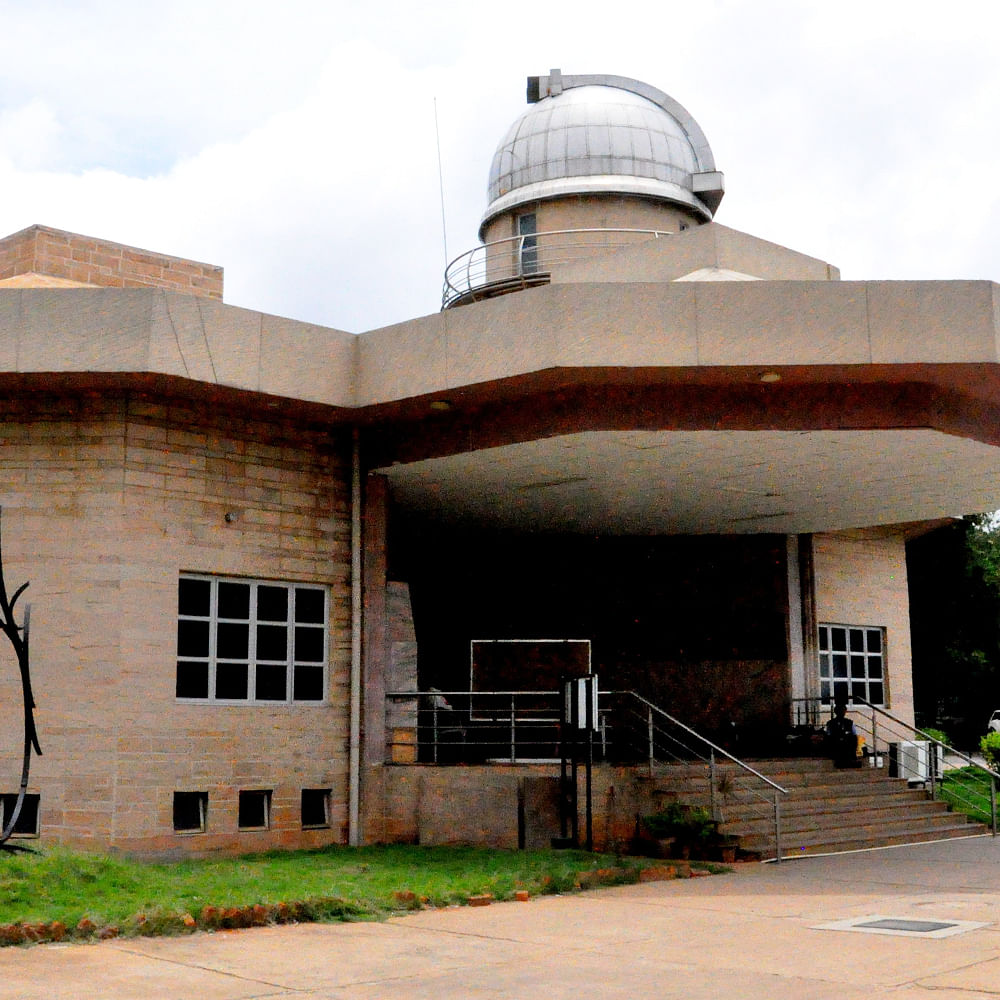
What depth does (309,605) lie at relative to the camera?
624 inches

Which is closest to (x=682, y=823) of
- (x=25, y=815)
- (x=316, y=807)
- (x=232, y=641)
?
(x=316, y=807)

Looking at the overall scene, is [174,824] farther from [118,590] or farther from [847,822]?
[847,822]

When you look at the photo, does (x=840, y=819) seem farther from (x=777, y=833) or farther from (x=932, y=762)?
(x=932, y=762)

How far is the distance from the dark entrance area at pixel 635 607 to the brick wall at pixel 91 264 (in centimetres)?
541

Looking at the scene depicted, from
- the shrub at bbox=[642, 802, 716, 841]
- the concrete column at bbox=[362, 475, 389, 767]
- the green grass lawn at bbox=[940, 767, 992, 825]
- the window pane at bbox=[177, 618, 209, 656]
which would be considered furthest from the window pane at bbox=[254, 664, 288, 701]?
→ the green grass lawn at bbox=[940, 767, 992, 825]

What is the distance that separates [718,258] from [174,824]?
1081 centimetres

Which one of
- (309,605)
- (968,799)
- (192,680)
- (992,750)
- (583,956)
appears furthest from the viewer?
(992,750)

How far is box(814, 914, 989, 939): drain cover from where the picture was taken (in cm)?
924

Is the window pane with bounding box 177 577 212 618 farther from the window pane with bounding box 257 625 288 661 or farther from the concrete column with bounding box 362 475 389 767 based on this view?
the concrete column with bounding box 362 475 389 767

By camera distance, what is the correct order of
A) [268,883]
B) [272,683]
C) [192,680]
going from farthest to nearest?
[272,683], [192,680], [268,883]

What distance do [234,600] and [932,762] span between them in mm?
9864

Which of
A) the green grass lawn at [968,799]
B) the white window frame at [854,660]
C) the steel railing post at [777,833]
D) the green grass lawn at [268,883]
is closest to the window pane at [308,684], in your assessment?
the green grass lawn at [268,883]

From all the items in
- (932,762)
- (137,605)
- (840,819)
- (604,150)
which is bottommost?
(840,819)

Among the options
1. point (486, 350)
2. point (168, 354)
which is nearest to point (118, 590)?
point (168, 354)
